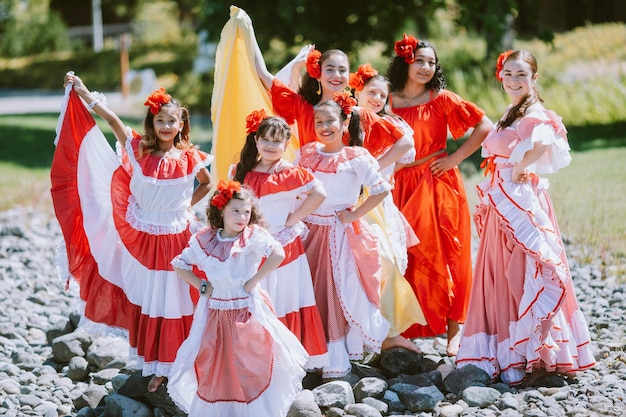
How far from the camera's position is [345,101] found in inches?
181

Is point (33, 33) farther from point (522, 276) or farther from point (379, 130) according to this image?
point (522, 276)

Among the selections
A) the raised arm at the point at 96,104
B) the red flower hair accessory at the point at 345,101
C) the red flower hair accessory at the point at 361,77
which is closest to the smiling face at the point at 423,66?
the red flower hair accessory at the point at 361,77

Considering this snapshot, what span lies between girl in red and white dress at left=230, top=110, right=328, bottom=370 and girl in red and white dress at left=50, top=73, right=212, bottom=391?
0.38m

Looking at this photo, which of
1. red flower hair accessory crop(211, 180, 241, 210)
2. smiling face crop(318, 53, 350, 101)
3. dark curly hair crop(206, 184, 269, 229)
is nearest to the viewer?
red flower hair accessory crop(211, 180, 241, 210)

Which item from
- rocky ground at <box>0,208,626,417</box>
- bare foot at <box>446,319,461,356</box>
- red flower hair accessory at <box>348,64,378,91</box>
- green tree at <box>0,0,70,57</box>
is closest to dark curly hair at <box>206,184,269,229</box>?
rocky ground at <box>0,208,626,417</box>

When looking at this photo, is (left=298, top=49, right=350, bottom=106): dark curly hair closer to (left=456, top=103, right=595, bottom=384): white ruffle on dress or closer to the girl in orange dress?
the girl in orange dress

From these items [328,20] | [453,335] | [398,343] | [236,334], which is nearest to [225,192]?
[236,334]

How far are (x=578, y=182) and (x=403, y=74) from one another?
4.74 metres

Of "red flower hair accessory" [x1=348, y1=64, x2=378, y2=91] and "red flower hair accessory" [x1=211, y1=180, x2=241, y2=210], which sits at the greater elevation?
"red flower hair accessory" [x1=348, y1=64, x2=378, y2=91]

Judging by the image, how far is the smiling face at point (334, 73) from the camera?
4.82 meters

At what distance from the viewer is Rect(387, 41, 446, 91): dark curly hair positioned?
5246mm

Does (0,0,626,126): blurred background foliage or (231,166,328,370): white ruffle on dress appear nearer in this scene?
(231,166,328,370): white ruffle on dress

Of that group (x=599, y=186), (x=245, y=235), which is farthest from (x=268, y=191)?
(x=599, y=186)

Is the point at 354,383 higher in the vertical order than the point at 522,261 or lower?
lower
